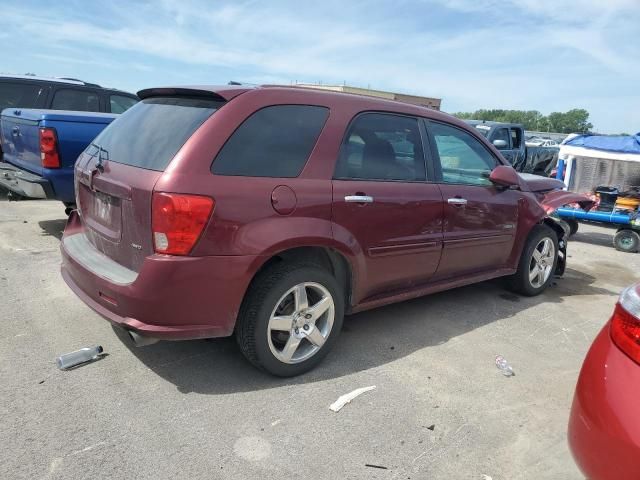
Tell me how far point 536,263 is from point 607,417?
144 inches

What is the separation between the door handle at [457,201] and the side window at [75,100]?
21.6 feet

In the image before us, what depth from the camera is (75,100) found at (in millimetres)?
8148

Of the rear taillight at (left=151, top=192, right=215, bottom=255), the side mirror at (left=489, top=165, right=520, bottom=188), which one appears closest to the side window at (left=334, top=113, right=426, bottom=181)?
the side mirror at (left=489, top=165, right=520, bottom=188)

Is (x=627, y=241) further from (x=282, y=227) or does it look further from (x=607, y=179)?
(x=282, y=227)

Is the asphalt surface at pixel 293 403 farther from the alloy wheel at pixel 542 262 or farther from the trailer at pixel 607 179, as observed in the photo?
Answer: the trailer at pixel 607 179

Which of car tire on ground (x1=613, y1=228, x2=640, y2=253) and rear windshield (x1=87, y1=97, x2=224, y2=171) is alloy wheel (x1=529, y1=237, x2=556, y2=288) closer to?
car tire on ground (x1=613, y1=228, x2=640, y2=253)

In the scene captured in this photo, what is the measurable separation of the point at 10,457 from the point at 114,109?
7289 millimetres

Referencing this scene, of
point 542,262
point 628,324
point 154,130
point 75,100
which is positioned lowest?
point 542,262

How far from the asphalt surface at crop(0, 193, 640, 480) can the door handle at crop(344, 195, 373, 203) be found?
111 cm

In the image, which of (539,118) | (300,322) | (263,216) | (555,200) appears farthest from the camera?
(539,118)

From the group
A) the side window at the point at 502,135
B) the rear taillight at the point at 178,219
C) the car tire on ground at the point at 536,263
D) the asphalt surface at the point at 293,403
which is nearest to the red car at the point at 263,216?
the rear taillight at the point at 178,219

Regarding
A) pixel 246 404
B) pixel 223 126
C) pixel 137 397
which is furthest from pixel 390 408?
pixel 223 126

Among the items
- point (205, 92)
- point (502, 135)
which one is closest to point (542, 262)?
point (205, 92)

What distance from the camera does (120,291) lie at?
2773mm
